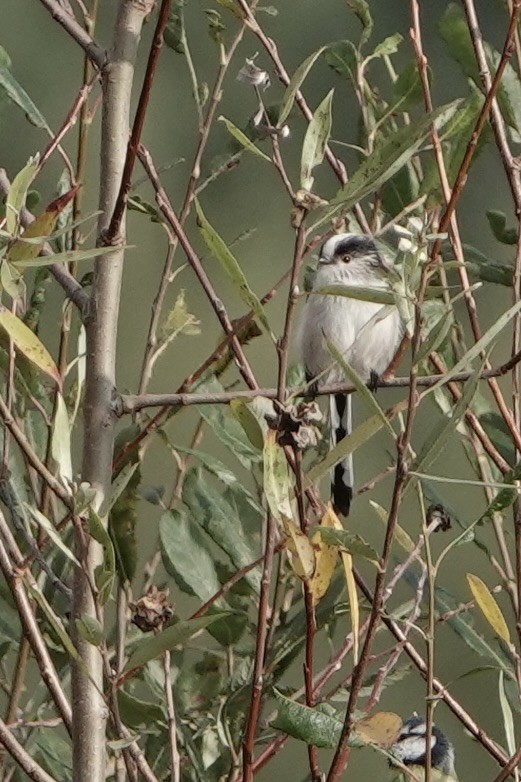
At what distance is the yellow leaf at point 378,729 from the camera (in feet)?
3.86

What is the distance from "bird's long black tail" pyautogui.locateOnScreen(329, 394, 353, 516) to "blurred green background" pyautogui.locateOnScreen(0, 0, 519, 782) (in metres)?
2.46

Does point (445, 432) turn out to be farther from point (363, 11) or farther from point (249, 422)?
point (363, 11)

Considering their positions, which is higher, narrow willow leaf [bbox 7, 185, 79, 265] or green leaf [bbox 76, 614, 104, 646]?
narrow willow leaf [bbox 7, 185, 79, 265]

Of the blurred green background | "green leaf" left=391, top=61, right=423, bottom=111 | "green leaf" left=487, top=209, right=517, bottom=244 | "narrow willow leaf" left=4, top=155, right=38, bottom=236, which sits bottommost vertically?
the blurred green background

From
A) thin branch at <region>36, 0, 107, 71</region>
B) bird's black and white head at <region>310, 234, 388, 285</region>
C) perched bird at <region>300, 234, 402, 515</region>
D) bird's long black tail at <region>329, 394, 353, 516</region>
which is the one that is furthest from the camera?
bird's black and white head at <region>310, 234, 388, 285</region>

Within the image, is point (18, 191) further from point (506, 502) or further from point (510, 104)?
point (510, 104)

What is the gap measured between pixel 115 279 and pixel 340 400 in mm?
1533

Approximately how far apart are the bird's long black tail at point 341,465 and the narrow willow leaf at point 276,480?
1.14 meters

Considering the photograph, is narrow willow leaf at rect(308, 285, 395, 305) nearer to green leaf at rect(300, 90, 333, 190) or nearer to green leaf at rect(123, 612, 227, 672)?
green leaf at rect(300, 90, 333, 190)

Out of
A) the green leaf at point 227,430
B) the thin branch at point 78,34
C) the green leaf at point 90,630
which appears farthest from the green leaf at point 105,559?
the green leaf at point 227,430

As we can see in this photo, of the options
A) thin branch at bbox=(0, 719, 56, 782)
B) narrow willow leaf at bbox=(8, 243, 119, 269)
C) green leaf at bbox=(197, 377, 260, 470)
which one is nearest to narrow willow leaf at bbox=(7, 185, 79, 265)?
narrow willow leaf at bbox=(8, 243, 119, 269)

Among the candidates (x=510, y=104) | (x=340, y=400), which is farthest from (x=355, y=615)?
(x=340, y=400)

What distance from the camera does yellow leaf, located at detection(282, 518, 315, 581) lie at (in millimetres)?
1113

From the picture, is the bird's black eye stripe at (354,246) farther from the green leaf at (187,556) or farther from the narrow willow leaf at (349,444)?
the narrow willow leaf at (349,444)
